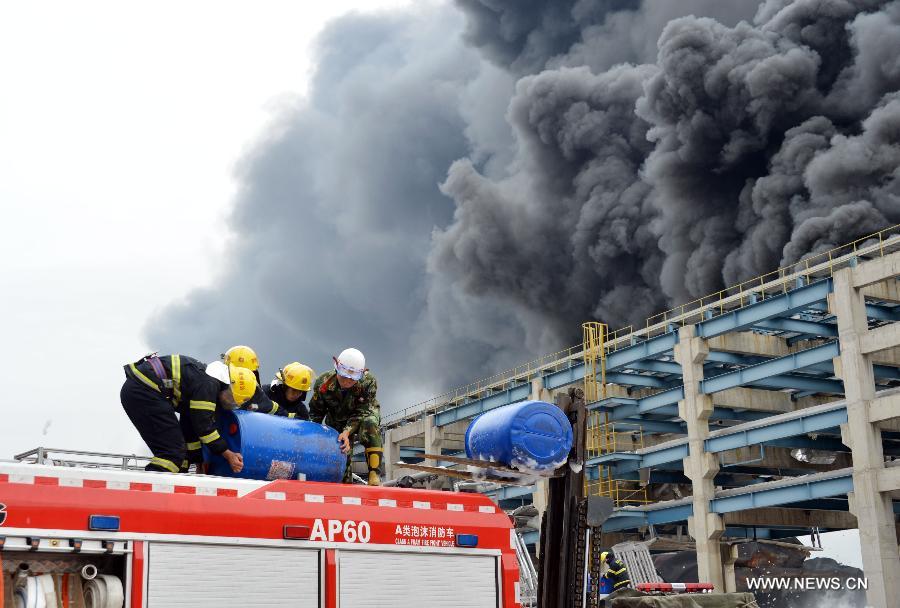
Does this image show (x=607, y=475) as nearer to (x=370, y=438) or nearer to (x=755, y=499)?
(x=755, y=499)

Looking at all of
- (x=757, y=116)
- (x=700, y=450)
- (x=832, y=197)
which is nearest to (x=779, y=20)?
(x=757, y=116)

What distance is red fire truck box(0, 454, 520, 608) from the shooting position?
5.68 m

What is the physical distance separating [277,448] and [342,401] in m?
1.37

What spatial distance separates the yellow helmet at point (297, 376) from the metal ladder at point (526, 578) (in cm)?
210

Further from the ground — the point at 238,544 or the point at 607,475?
the point at 607,475

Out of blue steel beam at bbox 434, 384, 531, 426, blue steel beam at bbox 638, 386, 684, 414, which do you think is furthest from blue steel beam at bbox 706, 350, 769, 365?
blue steel beam at bbox 434, 384, 531, 426

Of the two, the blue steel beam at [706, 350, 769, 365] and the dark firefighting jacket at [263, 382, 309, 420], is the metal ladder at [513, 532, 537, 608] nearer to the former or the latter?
the dark firefighting jacket at [263, 382, 309, 420]

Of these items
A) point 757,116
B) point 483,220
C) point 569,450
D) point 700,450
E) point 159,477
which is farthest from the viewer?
point 483,220

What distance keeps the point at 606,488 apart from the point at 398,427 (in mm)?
16922

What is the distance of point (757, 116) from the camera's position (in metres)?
69.8

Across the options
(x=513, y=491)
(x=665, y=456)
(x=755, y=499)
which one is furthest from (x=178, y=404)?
(x=513, y=491)

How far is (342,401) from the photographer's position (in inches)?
341

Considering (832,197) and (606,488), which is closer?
(606,488)

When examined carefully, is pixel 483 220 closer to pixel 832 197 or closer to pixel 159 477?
pixel 832 197
